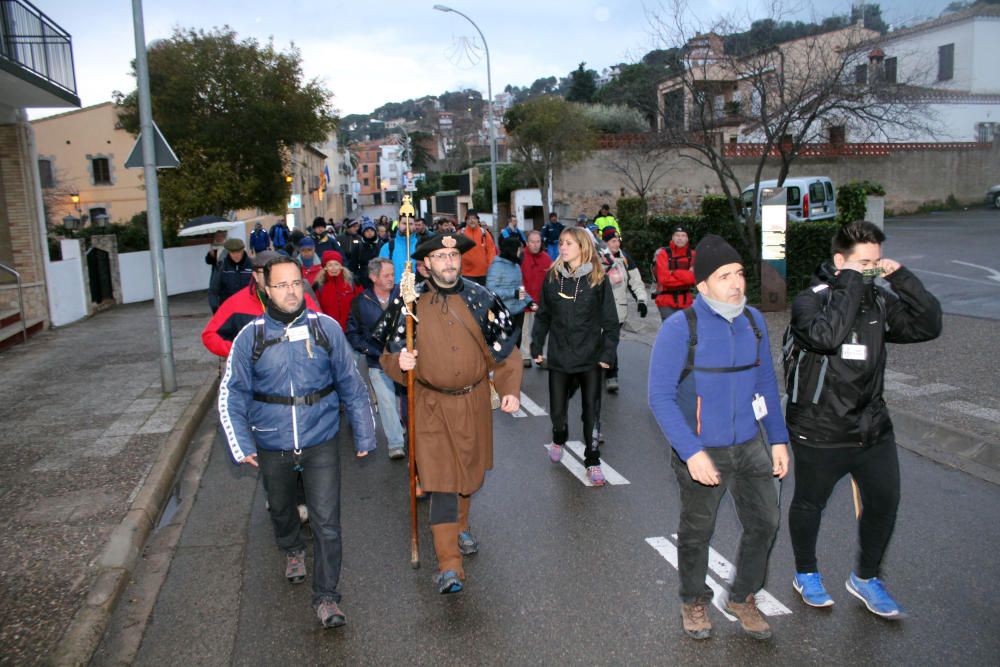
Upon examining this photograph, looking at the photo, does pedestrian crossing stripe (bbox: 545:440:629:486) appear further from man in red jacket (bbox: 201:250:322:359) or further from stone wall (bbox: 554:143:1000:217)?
stone wall (bbox: 554:143:1000:217)

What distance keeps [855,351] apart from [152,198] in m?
8.34

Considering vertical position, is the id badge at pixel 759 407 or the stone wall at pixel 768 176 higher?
the stone wall at pixel 768 176

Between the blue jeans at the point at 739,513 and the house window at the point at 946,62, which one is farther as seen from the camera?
the house window at the point at 946,62

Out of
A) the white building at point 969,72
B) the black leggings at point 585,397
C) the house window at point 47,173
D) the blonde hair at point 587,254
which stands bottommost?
the black leggings at point 585,397

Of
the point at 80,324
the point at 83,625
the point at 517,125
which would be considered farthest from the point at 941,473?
the point at 517,125

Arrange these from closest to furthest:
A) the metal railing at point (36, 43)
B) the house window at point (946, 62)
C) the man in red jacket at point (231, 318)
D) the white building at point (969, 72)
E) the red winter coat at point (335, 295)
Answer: the man in red jacket at point (231, 318)
the red winter coat at point (335, 295)
the metal railing at point (36, 43)
the white building at point (969, 72)
the house window at point (946, 62)

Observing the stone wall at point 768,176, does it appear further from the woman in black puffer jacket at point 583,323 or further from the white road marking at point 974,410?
the woman in black puffer jacket at point 583,323

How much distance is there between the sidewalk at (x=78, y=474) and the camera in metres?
4.43

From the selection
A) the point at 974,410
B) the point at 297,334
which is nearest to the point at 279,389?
the point at 297,334

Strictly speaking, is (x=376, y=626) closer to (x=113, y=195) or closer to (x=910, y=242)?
(x=910, y=242)

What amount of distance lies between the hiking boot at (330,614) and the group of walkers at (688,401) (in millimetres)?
11

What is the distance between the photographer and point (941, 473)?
636cm

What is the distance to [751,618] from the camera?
13.4 ft

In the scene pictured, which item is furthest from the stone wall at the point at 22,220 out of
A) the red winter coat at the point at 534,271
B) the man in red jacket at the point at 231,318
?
the man in red jacket at the point at 231,318
